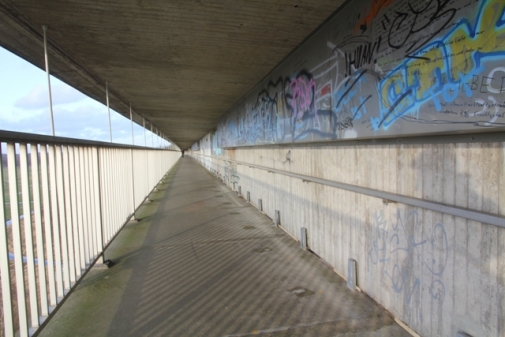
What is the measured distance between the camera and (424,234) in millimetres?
2309

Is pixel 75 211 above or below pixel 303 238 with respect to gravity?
above

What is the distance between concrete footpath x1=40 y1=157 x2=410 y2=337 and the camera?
2605 mm

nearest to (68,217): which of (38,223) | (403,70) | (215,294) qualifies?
(38,223)

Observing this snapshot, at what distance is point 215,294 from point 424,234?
209 cm

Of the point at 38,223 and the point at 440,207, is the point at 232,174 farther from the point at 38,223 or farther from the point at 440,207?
the point at 440,207

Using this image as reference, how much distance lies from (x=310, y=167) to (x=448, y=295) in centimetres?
241

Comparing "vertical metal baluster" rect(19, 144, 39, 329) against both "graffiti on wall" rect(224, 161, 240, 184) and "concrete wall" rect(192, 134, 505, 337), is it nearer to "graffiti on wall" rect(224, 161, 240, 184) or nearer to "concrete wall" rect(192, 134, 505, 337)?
"concrete wall" rect(192, 134, 505, 337)

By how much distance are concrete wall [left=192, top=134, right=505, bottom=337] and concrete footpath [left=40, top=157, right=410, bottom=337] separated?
1.09 ft

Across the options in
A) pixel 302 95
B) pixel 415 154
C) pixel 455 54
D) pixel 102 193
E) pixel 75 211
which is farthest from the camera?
pixel 302 95

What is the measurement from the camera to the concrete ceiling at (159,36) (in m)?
3.12

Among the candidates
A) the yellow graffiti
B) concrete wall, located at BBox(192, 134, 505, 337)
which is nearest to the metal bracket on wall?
concrete wall, located at BBox(192, 134, 505, 337)

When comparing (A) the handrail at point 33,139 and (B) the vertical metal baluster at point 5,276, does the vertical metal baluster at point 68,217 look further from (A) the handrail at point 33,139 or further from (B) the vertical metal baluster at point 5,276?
(B) the vertical metal baluster at point 5,276

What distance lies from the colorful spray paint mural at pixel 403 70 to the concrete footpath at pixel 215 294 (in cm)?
167

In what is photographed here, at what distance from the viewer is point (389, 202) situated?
2627 mm
